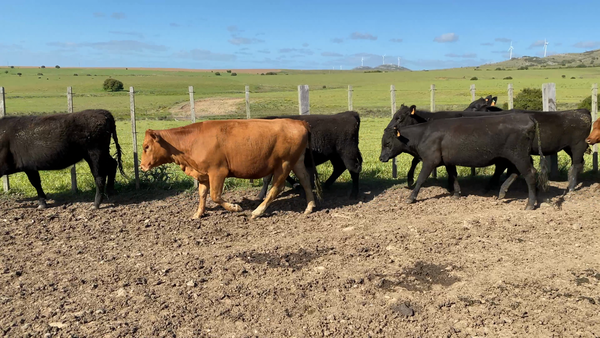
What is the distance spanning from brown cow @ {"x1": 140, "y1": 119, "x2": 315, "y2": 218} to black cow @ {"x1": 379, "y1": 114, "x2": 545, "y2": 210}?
7.34 ft

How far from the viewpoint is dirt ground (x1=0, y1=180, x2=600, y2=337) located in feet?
15.1

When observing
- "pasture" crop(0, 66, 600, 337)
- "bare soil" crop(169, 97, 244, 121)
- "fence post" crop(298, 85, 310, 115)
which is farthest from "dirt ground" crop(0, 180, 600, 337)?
"bare soil" crop(169, 97, 244, 121)

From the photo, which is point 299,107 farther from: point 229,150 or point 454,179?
point 454,179

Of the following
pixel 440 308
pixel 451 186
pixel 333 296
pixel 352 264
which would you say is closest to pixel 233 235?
pixel 352 264

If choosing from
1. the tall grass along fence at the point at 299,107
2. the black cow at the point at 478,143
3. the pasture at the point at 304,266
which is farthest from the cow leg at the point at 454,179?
the tall grass along fence at the point at 299,107

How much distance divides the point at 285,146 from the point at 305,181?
745 millimetres

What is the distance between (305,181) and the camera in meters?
8.71

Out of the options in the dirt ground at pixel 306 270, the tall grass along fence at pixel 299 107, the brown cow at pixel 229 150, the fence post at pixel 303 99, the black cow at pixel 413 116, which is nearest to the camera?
the dirt ground at pixel 306 270

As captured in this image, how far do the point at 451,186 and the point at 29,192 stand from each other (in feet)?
26.5

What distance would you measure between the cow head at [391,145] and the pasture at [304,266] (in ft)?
2.31

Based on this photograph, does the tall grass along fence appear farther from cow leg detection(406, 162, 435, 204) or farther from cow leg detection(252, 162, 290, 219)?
cow leg detection(252, 162, 290, 219)

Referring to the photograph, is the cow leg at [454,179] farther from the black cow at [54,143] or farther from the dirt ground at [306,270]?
the black cow at [54,143]

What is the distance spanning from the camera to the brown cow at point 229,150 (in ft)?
27.0

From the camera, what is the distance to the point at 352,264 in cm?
607
